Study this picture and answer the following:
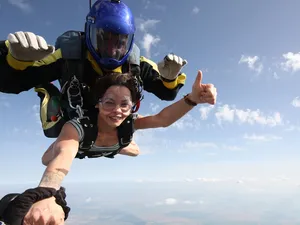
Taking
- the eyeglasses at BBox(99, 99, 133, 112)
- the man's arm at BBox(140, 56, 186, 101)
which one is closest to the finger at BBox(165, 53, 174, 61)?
the man's arm at BBox(140, 56, 186, 101)

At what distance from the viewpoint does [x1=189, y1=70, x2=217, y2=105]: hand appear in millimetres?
3369

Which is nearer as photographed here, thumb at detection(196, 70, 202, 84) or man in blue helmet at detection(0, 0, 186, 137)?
thumb at detection(196, 70, 202, 84)

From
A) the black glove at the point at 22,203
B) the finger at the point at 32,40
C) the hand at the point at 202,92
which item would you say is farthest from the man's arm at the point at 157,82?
the black glove at the point at 22,203

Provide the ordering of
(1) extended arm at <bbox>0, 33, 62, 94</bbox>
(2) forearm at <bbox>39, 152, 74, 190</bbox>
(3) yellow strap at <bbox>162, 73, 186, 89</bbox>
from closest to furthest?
(2) forearm at <bbox>39, 152, 74, 190</bbox>, (1) extended arm at <bbox>0, 33, 62, 94</bbox>, (3) yellow strap at <bbox>162, 73, 186, 89</bbox>

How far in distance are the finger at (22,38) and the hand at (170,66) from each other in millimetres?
1744

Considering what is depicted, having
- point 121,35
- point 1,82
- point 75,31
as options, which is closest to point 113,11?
point 121,35

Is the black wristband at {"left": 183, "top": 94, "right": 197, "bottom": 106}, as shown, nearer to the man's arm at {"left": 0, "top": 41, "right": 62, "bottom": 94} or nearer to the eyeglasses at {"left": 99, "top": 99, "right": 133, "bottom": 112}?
the eyeglasses at {"left": 99, "top": 99, "right": 133, "bottom": 112}

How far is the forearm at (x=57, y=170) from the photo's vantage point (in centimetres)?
230

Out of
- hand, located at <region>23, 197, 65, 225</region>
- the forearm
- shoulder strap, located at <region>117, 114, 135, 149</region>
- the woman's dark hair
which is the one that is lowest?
hand, located at <region>23, 197, 65, 225</region>

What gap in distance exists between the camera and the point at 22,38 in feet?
9.45

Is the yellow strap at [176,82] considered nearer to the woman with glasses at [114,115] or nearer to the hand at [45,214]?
the woman with glasses at [114,115]

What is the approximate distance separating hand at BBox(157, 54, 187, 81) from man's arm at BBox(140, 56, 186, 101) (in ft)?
0.38

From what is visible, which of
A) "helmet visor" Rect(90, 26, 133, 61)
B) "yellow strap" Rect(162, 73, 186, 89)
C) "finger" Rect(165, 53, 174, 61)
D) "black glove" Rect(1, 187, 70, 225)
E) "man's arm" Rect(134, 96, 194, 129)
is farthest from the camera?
Answer: "yellow strap" Rect(162, 73, 186, 89)

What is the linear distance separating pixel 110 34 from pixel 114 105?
0.88 meters
